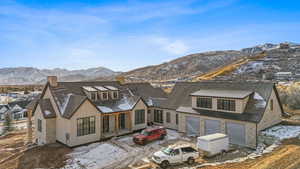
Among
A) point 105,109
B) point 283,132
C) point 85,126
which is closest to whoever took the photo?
point 283,132

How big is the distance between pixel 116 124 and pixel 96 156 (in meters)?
7.09

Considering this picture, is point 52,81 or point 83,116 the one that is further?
point 52,81

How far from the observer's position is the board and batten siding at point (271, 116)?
19566 millimetres

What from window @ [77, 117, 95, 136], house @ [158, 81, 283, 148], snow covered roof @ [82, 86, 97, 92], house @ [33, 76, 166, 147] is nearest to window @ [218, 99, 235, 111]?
house @ [158, 81, 283, 148]

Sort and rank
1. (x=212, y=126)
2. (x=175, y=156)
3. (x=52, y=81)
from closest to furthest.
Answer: (x=175, y=156)
(x=212, y=126)
(x=52, y=81)

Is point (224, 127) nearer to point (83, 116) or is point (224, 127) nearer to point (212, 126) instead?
point (212, 126)

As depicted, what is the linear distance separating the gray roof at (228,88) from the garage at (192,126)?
94 cm

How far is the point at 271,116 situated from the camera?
21078 millimetres

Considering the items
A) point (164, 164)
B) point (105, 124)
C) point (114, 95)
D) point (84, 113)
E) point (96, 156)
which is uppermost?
point (114, 95)

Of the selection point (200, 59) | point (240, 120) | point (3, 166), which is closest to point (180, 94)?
point (240, 120)

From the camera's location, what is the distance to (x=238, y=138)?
20.0 m

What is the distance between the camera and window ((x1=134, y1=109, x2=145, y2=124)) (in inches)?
1043

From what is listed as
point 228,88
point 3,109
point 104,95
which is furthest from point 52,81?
point 3,109

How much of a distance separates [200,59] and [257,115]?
16182cm
